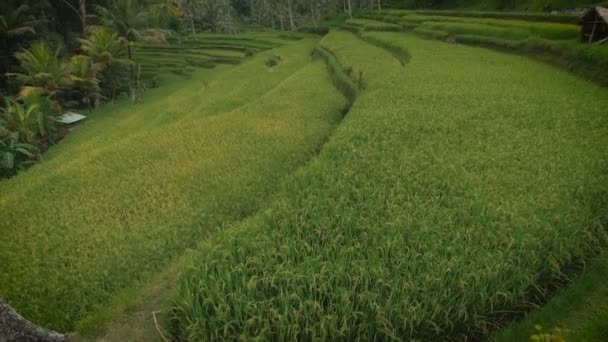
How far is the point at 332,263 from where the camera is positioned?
360 cm

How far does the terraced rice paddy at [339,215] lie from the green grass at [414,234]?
0.08 feet

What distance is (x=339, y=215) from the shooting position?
430 cm

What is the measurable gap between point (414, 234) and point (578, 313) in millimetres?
1556

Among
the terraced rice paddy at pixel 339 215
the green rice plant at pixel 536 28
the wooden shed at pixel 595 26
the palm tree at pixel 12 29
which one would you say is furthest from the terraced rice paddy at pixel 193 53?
the wooden shed at pixel 595 26

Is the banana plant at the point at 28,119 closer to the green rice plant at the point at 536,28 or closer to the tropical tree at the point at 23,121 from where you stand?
the tropical tree at the point at 23,121

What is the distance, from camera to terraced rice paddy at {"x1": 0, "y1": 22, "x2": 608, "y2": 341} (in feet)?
10.4

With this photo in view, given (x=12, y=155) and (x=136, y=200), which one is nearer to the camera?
(x=136, y=200)

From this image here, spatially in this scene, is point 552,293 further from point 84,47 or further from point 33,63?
point 84,47

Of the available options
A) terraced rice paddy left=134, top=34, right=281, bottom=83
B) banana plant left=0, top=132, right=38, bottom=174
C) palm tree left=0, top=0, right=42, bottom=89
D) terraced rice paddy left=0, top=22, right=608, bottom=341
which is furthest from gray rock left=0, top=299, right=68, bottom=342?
terraced rice paddy left=134, top=34, right=281, bottom=83

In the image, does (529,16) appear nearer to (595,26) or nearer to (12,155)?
(595,26)

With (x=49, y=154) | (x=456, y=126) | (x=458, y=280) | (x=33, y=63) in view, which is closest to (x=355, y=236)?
(x=458, y=280)

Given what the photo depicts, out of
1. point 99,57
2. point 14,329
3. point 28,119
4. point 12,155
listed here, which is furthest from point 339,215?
point 99,57

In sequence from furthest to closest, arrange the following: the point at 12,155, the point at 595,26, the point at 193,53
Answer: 1. the point at 193,53
2. the point at 595,26
3. the point at 12,155

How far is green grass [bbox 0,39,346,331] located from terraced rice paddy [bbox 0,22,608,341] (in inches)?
1.2
